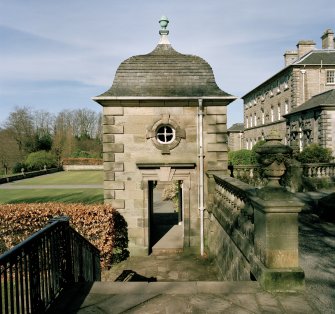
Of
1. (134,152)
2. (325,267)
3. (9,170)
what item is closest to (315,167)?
(134,152)

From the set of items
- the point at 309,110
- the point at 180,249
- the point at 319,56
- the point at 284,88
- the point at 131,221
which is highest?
the point at 319,56

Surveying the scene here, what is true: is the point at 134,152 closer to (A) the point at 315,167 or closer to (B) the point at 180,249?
(B) the point at 180,249

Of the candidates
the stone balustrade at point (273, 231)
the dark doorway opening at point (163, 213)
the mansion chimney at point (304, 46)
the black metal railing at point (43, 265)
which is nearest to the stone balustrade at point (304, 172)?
the dark doorway opening at point (163, 213)

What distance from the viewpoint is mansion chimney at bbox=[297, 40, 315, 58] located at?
34719 mm

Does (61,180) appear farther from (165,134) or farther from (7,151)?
(165,134)

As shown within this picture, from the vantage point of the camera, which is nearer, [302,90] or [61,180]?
[302,90]

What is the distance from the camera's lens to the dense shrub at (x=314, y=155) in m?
21.1

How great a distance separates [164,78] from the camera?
10.7m

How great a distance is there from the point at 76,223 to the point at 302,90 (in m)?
29.0

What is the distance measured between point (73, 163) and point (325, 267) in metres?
52.8

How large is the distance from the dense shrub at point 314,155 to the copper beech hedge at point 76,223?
53.7ft

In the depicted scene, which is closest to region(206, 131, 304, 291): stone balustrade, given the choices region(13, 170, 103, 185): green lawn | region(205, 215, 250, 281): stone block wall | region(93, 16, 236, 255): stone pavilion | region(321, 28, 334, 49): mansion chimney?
region(205, 215, 250, 281): stone block wall

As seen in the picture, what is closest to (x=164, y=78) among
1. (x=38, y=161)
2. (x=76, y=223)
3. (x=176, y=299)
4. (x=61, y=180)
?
(x=76, y=223)

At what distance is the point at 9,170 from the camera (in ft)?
151
